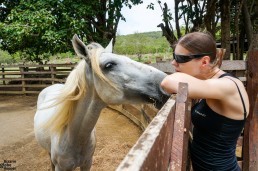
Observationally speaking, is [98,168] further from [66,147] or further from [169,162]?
[169,162]

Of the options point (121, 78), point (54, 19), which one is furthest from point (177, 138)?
point (54, 19)

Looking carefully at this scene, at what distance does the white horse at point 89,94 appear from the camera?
2156 millimetres

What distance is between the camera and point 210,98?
1.37 m

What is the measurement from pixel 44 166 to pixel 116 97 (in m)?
3.02

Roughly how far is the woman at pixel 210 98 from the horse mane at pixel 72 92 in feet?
2.91

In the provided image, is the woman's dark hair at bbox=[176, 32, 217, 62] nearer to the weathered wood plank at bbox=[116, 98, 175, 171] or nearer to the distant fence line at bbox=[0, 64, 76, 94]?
the weathered wood plank at bbox=[116, 98, 175, 171]

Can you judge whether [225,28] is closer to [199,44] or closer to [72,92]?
[72,92]

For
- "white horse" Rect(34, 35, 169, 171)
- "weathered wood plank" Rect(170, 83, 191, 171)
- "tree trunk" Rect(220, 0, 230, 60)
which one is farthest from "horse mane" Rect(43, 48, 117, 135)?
"tree trunk" Rect(220, 0, 230, 60)

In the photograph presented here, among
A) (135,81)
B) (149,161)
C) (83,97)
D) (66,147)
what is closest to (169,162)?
(149,161)

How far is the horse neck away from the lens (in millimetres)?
2438

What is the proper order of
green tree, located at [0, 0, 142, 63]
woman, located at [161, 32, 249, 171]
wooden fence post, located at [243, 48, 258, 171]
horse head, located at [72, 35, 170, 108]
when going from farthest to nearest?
green tree, located at [0, 0, 142, 63], wooden fence post, located at [243, 48, 258, 171], horse head, located at [72, 35, 170, 108], woman, located at [161, 32, 249, 171]

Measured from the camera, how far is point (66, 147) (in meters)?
2.75

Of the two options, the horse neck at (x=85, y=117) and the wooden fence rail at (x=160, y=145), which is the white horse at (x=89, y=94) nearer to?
the horse neck at (x=85, y=117)

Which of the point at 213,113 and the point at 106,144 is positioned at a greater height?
the point at 213,113
